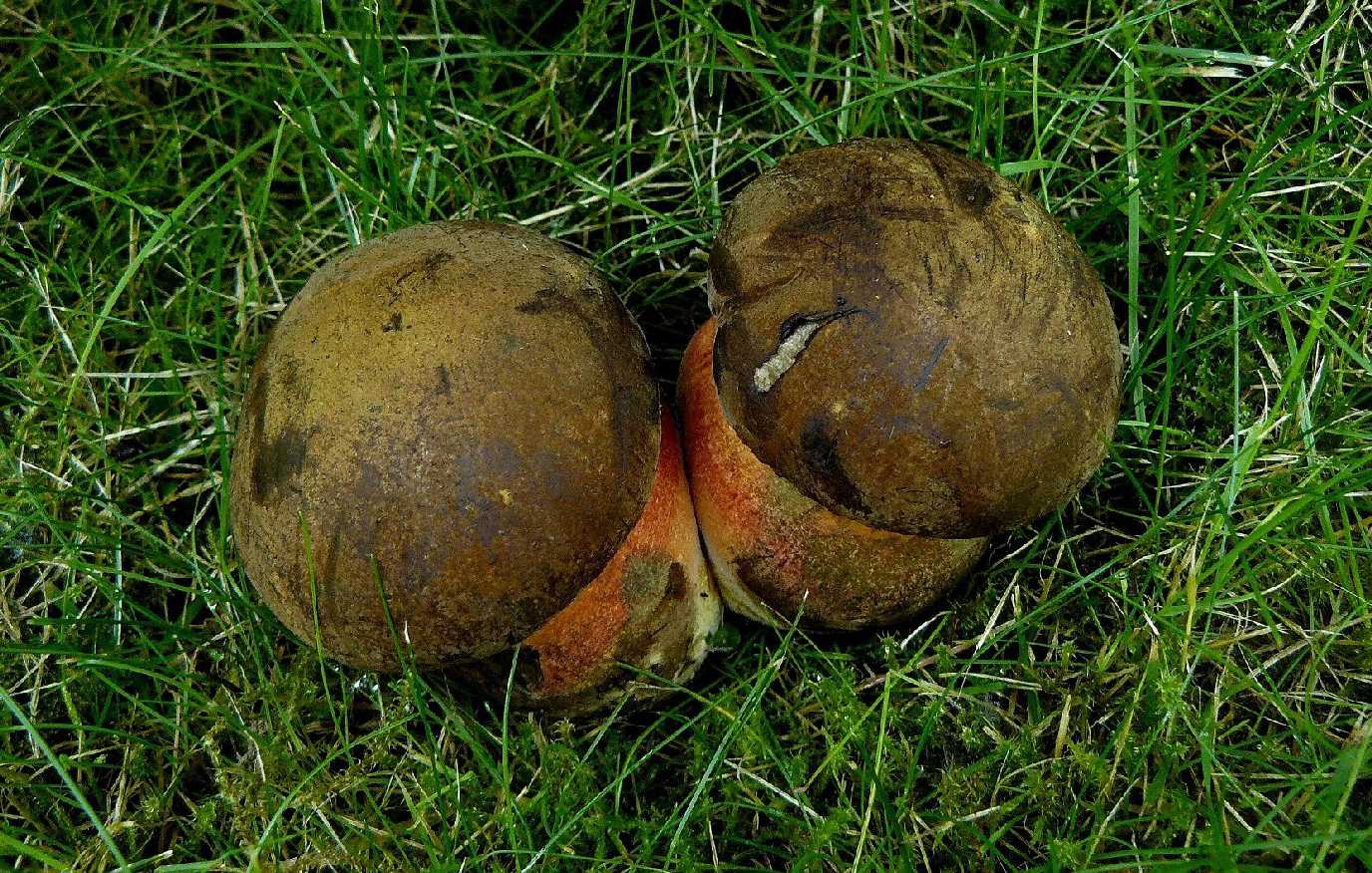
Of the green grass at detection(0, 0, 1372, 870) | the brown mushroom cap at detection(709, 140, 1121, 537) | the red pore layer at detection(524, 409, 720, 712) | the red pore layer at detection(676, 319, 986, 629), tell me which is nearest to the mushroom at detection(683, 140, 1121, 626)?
the brown mushroom cap at detection(709, 140, 1121, 537)

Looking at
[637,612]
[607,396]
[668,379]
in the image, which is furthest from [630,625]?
[668,379]

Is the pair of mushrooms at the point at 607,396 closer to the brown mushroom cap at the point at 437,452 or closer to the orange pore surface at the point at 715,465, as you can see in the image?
the brown mushroom cap at the point at 437,452

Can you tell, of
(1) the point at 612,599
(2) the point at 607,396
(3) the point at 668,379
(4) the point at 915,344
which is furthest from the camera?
(3) the point at 668,379

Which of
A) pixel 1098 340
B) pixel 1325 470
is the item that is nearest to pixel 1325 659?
pixel 1325 470

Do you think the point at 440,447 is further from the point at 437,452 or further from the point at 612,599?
the point at 612,599

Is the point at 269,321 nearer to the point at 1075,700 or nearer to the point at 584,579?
the point at 584,579

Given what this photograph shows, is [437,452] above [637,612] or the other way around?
above

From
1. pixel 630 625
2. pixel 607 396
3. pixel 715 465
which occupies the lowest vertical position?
pixel 630 625

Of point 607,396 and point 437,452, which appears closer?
point 437,452
